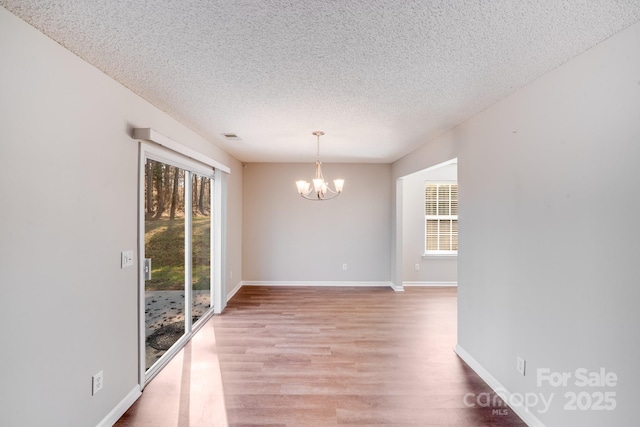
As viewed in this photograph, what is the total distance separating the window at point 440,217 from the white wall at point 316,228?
2.68ft

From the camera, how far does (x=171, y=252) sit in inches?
122

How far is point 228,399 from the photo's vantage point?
2352mm

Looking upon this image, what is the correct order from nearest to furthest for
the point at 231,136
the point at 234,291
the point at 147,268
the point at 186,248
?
the point at 147,268 < the point at 186,248 < the point at 231,136 < the point at 234,291

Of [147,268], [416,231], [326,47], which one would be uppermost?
[326,47]

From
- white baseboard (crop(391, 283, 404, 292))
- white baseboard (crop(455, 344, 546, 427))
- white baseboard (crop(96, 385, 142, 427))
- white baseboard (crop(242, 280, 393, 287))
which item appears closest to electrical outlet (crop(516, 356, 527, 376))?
white baseboard (crop(455, 344, 546, 427))

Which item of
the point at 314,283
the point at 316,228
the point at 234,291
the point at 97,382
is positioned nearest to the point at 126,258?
the point at 97,382

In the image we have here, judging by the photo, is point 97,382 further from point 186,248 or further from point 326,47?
point 326,47

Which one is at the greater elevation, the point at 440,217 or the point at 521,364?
the point at 440,217

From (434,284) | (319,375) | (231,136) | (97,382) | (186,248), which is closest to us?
(97,382)

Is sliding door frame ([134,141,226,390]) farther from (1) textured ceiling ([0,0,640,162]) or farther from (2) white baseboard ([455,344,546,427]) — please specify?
(2) white baseboard ([455,344,546,427])

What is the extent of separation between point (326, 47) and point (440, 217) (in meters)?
5.03

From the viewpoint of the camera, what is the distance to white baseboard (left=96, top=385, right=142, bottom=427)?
2002 mm

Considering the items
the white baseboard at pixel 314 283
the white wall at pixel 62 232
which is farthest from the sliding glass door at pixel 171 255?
the white baseboard at pixel 314 283

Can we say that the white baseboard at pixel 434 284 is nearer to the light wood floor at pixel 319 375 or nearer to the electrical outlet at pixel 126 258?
the light wood floor at pixel 319 375
